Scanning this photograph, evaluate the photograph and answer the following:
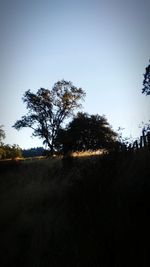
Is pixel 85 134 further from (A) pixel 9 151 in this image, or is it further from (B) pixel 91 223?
(B) pixel 91 223

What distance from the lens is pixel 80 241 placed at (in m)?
6.15

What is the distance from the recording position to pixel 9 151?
6019 centimetres

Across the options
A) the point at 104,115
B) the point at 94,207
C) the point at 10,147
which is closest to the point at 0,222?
the point at 94,207

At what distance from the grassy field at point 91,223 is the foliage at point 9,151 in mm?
47986

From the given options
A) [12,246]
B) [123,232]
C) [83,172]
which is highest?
[83,172]

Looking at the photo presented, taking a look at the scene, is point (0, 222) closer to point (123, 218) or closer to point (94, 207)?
point (94, 207)

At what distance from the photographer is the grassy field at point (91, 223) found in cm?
553

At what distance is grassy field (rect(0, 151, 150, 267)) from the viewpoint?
5529 mm

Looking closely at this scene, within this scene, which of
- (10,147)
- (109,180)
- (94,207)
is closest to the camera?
(94,207)

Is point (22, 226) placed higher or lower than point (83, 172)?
lower

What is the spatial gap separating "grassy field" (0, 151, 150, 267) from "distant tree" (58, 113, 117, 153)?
29361 mm

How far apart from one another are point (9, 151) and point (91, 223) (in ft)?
181

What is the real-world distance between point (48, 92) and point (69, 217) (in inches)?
1558

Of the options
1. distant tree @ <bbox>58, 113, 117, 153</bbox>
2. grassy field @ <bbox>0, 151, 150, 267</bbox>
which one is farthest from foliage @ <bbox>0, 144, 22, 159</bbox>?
grassy field @ <bbox>0, 151, 150, 267</bbox>
